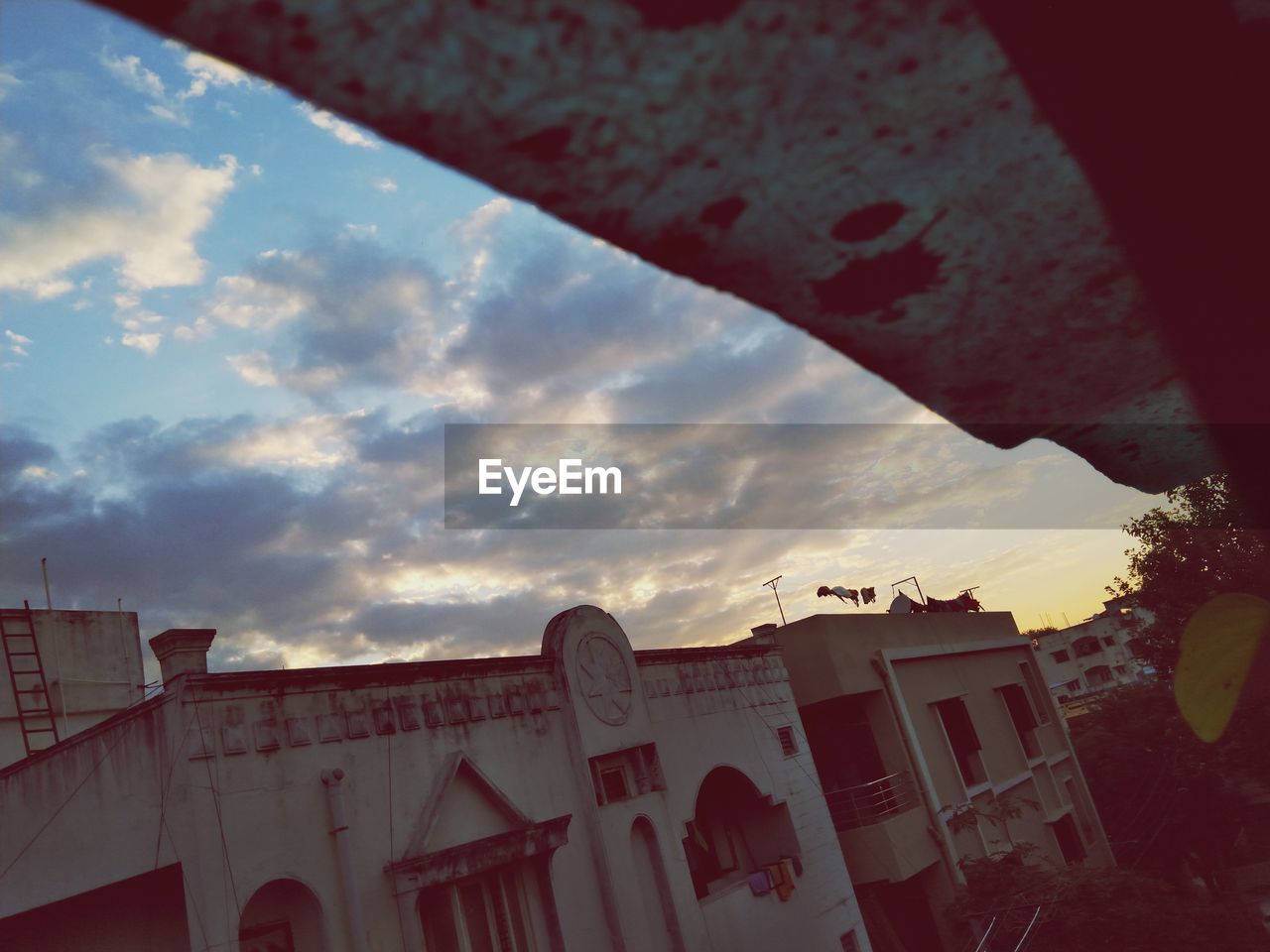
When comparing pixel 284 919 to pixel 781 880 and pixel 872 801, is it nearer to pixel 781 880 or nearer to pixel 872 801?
pixel 781 880

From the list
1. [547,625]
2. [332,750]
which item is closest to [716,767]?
[547,625]

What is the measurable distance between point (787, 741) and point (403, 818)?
9.68 meters

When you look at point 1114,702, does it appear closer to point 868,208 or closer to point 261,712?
point 261,712

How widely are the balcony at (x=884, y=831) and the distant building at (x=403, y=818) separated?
178cm

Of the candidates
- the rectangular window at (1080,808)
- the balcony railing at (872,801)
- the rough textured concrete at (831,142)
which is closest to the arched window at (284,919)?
the rough textured concrete at (831,142)

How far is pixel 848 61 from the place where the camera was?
118 cm

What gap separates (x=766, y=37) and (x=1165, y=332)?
1293mm

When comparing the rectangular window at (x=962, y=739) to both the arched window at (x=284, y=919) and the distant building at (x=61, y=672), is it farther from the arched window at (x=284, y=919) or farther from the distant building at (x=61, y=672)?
the distant building at (x=61, y=672)

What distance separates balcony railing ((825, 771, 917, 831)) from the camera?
706 inches

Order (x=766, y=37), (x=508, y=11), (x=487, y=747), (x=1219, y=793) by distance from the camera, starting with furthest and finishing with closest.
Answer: (x=1219, y=793)
(x=487, y=747)
(x=766, y=37)
(x=508, y=11)

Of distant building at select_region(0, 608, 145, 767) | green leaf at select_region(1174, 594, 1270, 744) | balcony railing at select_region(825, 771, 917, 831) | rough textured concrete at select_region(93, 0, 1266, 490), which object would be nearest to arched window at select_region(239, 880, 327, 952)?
distant building at select_region(0, 608, 145, 767)

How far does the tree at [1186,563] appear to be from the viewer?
87.4 feet

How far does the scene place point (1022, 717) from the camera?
25.1 meters

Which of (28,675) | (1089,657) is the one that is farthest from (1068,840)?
(1089,657)
